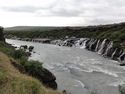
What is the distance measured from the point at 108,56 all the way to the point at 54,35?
80000mm

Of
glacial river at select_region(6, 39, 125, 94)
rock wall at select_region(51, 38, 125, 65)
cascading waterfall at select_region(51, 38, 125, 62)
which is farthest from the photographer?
cascading waterfall at select_region(51, 38, 125, 62)

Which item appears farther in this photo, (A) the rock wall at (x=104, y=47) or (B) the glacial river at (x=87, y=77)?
(A) the rock wall at (x=104, y=47)

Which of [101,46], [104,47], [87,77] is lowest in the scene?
[101,46]

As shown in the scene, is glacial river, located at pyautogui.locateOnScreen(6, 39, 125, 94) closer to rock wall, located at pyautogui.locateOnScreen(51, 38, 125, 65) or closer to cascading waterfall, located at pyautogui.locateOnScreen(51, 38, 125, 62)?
rock wall, located at pyautogui.locateOnScreen(51, 38, 125, 65)

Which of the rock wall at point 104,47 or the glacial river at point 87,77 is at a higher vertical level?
the glacial river at point 87,77

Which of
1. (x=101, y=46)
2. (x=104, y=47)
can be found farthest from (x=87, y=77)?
(x=101, y=46)

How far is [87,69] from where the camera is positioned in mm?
53094

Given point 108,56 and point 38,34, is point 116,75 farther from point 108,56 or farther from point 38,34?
point 38,34

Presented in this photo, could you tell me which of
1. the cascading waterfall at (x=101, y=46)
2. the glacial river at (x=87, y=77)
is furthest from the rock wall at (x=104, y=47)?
the glacial river at (x=87, y=77)

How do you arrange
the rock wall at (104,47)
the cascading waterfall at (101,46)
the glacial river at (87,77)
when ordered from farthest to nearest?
the cascading waterfall at (101,46) < the rock wall at (104,47) < the glacial river at (87,77)

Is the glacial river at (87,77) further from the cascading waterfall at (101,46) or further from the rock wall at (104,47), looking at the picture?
the cascading waterfall at (101,46)

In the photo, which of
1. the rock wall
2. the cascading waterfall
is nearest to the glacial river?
the rock wall

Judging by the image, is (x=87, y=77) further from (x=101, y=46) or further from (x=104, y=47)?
(x=101, y=46)

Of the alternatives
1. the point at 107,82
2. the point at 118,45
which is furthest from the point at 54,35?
the point at 107,82
